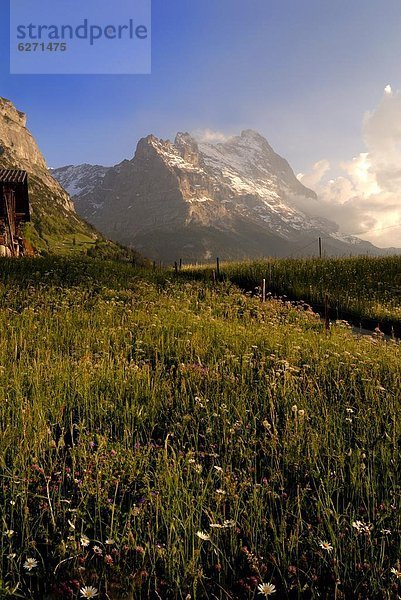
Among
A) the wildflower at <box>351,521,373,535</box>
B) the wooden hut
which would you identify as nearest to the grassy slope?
the wildflower at <box>351,521,373,535</box>

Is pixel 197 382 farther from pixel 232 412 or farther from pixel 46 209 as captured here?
pixel 46 209

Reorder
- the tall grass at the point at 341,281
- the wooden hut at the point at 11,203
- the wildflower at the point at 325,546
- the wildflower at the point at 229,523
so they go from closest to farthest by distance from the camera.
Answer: the wildflower at the point at 325,546, the wildflower at the point at 229,523, the tall grass at the point at 341,281, the wooden hut at the point at 11,203

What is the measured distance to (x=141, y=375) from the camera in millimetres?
5137

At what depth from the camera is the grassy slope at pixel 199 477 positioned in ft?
6.98

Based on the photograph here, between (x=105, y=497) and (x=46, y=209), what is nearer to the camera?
(x=105, y=497)

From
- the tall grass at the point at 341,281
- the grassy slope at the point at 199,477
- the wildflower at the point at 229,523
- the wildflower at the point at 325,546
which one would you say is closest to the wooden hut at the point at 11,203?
the tall grass at the point at 341,281

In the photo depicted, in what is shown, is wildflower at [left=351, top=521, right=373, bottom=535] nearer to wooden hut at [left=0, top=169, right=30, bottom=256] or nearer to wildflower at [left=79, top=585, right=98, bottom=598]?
wildflower at [left=79, top=585, right=98, bottom=598]

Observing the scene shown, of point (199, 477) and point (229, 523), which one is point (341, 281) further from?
point (229, 523)

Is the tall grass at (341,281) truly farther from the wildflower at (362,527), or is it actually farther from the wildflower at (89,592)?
the wildflower at (89,592)

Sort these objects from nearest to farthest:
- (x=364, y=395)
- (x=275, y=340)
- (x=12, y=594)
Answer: (x=12, y=594)
(x=364, y=395)
(x=275, y=340)

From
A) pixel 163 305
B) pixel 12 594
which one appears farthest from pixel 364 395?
pixel 163 305

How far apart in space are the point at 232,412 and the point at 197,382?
0.98m

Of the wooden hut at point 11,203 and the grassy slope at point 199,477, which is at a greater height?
the wooden hut at point 11,203

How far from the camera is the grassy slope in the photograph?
2127mm
